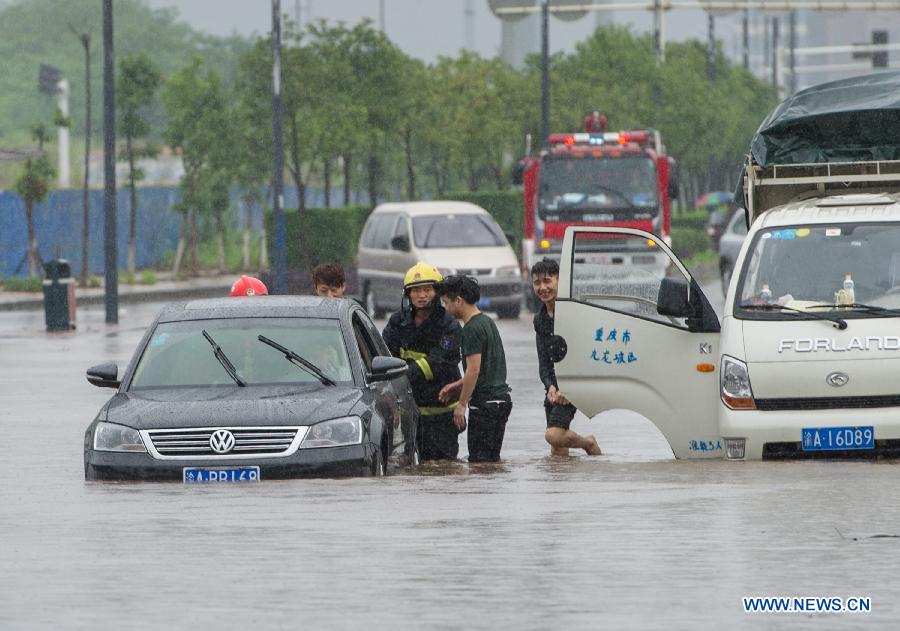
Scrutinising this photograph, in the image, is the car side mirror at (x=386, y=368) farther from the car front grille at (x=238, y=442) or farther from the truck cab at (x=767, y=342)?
the truck cab at (x=767, y=342)

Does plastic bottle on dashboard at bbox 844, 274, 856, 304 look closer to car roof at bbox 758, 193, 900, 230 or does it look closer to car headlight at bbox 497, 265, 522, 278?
car roof at bbox 758, 193, 900, 230

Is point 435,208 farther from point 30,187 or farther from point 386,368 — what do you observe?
point 386,368

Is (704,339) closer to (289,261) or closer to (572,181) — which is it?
(572,181)

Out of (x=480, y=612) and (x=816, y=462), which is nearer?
(x=480, y=612)

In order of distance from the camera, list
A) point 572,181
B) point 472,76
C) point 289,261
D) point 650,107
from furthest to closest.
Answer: point 650,107 < point 472,76 < point 289,261 < point 572,181

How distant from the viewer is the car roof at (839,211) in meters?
13.5

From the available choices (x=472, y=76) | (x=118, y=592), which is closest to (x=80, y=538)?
(x=118, y=592)

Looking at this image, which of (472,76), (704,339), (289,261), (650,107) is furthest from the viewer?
(650,107)

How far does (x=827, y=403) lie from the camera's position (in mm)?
12586

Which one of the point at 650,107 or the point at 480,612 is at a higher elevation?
the point at 650,107

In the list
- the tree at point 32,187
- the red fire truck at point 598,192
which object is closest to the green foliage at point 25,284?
the tree at point 32,187

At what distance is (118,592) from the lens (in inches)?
325

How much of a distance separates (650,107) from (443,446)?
173 ft

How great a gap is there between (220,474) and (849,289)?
3.97 meters
